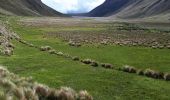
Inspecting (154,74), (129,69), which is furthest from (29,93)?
(129,69)

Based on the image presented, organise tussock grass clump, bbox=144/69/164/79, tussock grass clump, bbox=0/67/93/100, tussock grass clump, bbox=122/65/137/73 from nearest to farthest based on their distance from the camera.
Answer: tussock grass clump, bbox=0/67/93/100, tussock grass clump, bbox=144/69/164/79, tussock grass clump, bbox=122/65/137/73

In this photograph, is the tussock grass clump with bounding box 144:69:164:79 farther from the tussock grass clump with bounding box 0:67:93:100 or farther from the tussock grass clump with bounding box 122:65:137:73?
the tussock grass clump with bounding box 0:67:93:100

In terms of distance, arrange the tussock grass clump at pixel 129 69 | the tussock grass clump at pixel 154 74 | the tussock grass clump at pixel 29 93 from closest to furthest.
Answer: the tussock grass clump at pixel 29 93 < the tussock grass clump at pixel 154 74 < the tussock grass clump at pixel 129 69

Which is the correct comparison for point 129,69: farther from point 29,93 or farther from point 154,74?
point 29,93

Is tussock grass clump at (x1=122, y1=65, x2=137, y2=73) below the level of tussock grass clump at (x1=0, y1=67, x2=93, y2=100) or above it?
below

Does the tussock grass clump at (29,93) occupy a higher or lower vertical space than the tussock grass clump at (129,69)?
higher

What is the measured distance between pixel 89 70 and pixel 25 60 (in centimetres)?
715

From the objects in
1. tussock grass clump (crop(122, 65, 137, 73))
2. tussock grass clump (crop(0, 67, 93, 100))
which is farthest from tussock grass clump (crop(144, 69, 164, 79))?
tussock grass clump (crop(0, 67, 93, 100))

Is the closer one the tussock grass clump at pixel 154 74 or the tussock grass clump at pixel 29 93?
the tussock grass clump at pixel 29 93

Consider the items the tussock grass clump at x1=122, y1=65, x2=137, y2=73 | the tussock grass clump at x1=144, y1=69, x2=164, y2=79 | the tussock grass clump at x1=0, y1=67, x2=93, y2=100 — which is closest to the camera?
the tussock grass clump at x1=0, y1=67, x2=93, y2=100

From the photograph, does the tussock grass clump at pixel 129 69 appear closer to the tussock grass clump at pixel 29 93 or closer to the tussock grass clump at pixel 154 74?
the tussock grass clump at pixel 154 74

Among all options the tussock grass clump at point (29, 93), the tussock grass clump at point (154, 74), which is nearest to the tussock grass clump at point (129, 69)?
the tussock grass clump at point (154, 74)

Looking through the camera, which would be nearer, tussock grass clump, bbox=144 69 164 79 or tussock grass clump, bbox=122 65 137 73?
tussock grass clump, bbox=144 69 164 79

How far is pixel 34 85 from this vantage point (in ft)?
68.5
